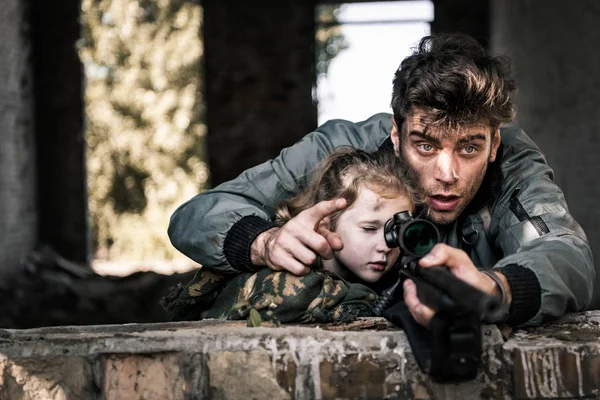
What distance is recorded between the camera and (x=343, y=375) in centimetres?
193

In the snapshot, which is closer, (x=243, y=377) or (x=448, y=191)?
(x=243, y=377)

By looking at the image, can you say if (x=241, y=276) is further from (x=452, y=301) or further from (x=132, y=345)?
(x=452, y=301)

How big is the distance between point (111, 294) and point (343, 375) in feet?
17.4

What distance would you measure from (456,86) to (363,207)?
536 millimetres

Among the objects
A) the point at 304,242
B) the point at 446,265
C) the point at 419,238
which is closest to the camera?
the point at 446,265

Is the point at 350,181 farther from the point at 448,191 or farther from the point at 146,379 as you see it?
the point at 146,379

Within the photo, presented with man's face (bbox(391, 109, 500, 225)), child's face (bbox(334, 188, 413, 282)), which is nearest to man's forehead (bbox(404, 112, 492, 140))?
man's face (bbox(391, 109, 500, 225))

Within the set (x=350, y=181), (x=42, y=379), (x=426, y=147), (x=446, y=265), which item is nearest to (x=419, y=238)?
(x=446, y=265)

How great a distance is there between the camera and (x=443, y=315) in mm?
1754

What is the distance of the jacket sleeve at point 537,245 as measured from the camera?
209 cm

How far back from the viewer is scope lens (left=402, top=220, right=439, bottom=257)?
1998 millimetres

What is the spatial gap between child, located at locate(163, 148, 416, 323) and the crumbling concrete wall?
0.97 ft

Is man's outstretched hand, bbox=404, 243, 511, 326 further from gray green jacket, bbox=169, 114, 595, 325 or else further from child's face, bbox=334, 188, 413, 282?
child's face, bbox=334, 188, 413, 282

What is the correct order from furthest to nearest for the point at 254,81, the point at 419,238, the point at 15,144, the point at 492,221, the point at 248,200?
the point at 254,81, the point at 15,144, the point at 248,200, the point at 492,221, the point at 419,238
